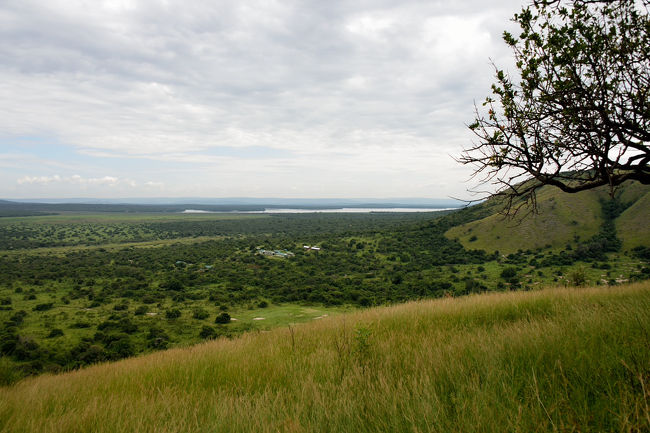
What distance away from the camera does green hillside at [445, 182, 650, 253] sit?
1735 inches

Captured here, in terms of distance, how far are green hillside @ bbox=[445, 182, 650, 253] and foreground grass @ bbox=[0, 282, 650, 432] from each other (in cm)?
4397

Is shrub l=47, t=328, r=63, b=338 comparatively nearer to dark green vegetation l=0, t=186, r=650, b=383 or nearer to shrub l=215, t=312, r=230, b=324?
dark green vegetation l=0, t=186, r=650, b=383

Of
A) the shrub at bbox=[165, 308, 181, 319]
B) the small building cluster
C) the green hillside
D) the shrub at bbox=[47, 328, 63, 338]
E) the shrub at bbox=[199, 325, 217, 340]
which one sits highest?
the green hillside

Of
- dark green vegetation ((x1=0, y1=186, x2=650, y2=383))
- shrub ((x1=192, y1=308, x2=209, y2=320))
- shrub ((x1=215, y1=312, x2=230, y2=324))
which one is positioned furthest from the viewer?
shrub ((x1=192, y1=308, x2=209, y2=320))

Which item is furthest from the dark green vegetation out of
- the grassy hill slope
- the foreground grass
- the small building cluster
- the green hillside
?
the foreground grass

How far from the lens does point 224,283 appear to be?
137ft

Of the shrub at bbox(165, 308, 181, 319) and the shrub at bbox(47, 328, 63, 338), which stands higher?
the shrub at bbox(47, 328, 63, 338)

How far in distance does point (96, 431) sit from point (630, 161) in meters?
7.35

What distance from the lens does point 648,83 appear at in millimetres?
4543

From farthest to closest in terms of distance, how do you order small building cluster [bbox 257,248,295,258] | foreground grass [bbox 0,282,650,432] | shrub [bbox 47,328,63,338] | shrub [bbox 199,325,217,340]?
small building cluster [bbox 257,248,295,258], shrub [bbox 47,328,63,338], shrub [bbox 199,325,217,340], foreground grass [bbox 0,282,650,432]

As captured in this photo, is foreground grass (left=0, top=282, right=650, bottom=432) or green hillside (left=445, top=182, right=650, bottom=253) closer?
foreground grass (left=0, top=282, right=650, bottom=432)

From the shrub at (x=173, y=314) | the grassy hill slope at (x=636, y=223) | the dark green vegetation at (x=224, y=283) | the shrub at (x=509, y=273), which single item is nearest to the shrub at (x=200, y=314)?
the dark green vegetation at (x=224, y=283)

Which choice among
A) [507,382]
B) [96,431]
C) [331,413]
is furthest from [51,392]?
[507,382]

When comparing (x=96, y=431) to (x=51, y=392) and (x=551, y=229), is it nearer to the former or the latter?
(x=51, y=392)
